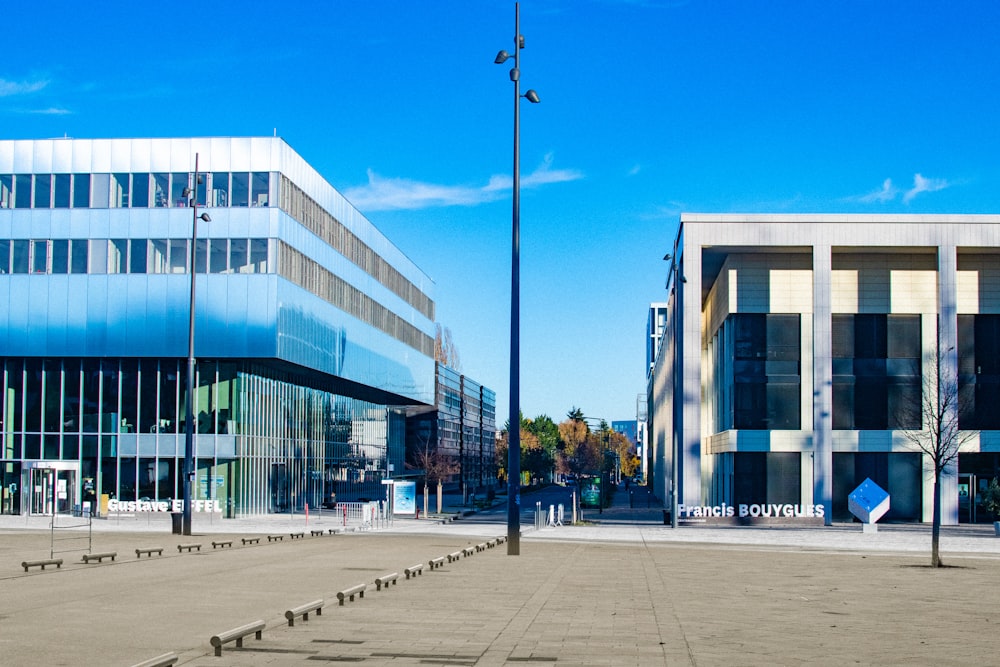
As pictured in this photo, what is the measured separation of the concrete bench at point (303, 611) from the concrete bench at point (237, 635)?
37.9 inches

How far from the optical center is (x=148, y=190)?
59.8 metres

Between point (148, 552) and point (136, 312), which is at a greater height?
point (136, 312)

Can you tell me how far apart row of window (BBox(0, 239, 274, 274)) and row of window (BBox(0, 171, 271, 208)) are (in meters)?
1.95

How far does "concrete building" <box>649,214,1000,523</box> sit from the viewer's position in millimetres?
53688

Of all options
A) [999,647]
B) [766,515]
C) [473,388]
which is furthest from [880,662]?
[473,388]

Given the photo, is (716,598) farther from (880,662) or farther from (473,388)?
(473,388)

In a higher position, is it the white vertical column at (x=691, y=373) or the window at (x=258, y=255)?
the window at (x=258, y=255)

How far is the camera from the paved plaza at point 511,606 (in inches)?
500

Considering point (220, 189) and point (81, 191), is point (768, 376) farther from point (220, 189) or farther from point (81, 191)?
point (81, 191)

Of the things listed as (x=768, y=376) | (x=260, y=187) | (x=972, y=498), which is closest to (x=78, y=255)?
(x=260, y=187)

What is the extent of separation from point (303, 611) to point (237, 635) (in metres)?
2.42

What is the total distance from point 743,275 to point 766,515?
37.1 ft

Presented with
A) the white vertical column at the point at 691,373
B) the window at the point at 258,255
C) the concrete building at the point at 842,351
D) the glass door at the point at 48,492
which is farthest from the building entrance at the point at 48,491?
the white vertical column at the point at 691,373

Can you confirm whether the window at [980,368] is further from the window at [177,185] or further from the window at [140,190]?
the window at [140,190]
